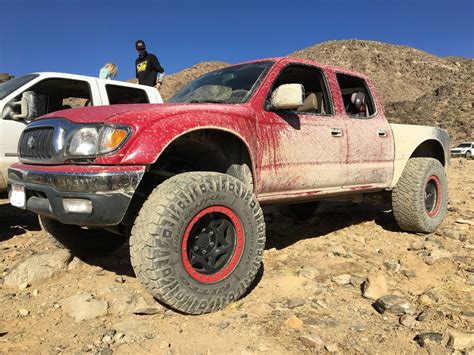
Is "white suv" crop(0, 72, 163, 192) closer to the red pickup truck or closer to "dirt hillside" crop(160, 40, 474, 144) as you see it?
the red pickup truck

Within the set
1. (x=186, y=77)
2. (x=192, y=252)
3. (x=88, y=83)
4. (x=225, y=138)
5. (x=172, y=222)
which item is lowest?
(x=192, y=252)

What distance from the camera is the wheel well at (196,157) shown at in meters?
2.94

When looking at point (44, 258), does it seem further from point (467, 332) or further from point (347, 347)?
point (467, 332)

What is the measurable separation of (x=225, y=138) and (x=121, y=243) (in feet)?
5.70

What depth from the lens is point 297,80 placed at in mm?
4320

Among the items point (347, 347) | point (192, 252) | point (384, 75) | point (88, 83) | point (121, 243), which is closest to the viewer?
point (347, 347)

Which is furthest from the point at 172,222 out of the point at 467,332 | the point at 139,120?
the point at 467,332

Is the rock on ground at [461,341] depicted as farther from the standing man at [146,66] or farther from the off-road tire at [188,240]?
the standing man at [146,66]

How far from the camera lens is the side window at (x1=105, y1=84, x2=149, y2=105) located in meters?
5.65

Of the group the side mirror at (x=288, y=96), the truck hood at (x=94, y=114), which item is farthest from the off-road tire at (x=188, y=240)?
the side mirror at (x=288, y=96)

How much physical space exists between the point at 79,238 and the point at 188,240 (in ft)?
4.91

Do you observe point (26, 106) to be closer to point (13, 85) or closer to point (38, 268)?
point (13, 85)

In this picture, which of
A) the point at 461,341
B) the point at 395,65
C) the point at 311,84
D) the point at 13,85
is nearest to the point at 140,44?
the point at 13,85

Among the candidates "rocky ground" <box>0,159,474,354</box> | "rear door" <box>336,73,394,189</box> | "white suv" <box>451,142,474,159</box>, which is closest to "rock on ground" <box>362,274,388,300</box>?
"rocky ground" <box>0,159,474,354</box>
